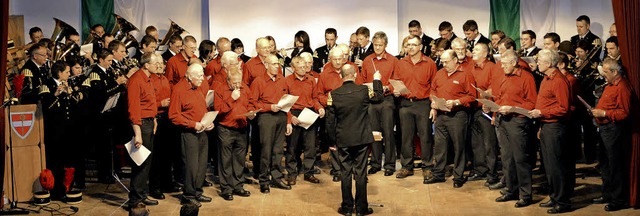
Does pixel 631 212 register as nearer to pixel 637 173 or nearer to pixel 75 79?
pixel 637 173

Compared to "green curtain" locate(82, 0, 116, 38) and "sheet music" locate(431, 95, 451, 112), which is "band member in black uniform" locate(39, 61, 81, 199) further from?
"green curtain" locate(82, 0, 116, 38)

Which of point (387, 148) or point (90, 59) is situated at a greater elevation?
point (90, 59)

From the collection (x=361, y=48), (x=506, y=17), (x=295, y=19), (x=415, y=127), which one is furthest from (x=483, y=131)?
(x=295, y=19)

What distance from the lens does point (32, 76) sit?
9.82m

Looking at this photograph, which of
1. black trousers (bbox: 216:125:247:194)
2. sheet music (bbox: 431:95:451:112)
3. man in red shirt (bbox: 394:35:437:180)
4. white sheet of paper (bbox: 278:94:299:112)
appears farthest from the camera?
man in red shirt (bbox: 394:35:437:180)

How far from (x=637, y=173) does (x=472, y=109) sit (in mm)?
2315

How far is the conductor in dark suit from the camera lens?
8.88 metres

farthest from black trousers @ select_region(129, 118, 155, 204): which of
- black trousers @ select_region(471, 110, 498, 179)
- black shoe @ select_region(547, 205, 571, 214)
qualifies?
black shoe @ select_region(547, 205, 571, 214)

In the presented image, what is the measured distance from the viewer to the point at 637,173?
9008 mm

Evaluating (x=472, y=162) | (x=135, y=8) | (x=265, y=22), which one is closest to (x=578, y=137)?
(x=472, y=162)

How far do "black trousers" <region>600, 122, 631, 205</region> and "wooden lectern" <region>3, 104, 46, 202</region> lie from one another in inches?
246

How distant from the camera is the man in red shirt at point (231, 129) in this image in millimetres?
9852

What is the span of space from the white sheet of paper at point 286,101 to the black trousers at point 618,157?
3.48 m

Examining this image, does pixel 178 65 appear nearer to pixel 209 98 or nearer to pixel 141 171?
pixel 209 98
